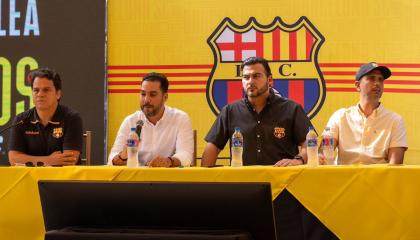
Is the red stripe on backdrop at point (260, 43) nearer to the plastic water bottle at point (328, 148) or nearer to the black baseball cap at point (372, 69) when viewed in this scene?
the black baseball cap at point (372, 69)

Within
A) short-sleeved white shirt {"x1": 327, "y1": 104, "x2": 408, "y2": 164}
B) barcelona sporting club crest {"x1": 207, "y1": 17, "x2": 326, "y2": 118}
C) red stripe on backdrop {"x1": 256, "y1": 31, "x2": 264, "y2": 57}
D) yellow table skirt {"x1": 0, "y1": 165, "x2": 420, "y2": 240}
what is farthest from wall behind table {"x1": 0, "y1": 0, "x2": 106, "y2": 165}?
yellow table skirt {"x1": 0, "y1": 165, "x2": 420, "y2": 240}

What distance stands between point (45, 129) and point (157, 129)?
0.66 m

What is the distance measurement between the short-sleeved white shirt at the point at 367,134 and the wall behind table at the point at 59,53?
6.02 ft

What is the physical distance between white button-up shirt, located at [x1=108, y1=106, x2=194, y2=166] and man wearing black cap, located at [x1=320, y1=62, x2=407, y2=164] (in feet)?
2.82

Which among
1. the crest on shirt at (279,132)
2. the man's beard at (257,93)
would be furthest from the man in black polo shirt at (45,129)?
the crest on shirt at (279,132)

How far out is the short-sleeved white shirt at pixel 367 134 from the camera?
353 cm

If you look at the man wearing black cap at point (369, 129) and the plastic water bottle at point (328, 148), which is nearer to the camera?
the plastic water bottle at point (328, 148)

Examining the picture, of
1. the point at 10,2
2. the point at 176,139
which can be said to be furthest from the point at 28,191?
the point at 10,2

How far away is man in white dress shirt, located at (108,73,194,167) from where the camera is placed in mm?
3691


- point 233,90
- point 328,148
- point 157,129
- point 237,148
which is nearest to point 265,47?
Result: point 233,90

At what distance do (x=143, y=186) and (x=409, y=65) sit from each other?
3.90m

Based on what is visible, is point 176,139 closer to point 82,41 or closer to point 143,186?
point 82,41

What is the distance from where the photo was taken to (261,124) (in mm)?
3604

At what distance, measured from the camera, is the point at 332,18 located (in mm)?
4531
